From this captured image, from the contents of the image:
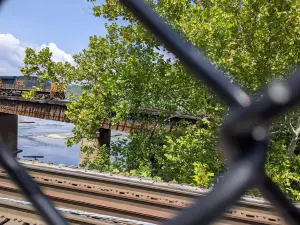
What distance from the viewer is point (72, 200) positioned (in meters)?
4.01

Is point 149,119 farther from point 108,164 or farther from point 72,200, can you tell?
point 72,200

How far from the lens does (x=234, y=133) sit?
1.31ft

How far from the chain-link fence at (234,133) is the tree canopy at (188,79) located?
3853mm

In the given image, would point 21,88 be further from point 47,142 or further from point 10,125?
point 47,142

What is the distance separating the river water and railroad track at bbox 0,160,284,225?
14.8m

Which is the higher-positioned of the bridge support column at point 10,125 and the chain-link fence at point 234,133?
the chain-link fence at point 234,133

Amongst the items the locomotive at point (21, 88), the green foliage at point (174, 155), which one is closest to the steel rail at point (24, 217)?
the green foliage at point (174, 155)

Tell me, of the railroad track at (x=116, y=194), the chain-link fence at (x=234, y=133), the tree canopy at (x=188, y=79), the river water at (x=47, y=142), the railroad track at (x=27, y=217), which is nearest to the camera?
the chain-link fence at (x=234, y=133)

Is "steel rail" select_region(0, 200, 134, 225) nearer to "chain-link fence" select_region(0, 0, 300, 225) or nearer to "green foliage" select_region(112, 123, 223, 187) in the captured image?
"green foliage" select_region(112, 123, 223, 187)

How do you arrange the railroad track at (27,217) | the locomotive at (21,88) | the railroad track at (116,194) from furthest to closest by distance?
1. the locomotive at (21,88)
2. the railroad track at (116,194)
3. the railroad track at (27,217)

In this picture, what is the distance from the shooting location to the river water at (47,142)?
1014 inches

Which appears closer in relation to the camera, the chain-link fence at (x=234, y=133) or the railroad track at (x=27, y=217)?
the chain-link fence at (x=234, y=133)

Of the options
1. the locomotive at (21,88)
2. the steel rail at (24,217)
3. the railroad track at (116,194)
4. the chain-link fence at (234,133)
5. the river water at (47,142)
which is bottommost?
the river water at (47,142)

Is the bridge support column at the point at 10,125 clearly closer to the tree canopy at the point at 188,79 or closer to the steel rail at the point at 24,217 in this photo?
the tree canopy at the point at 188,79
